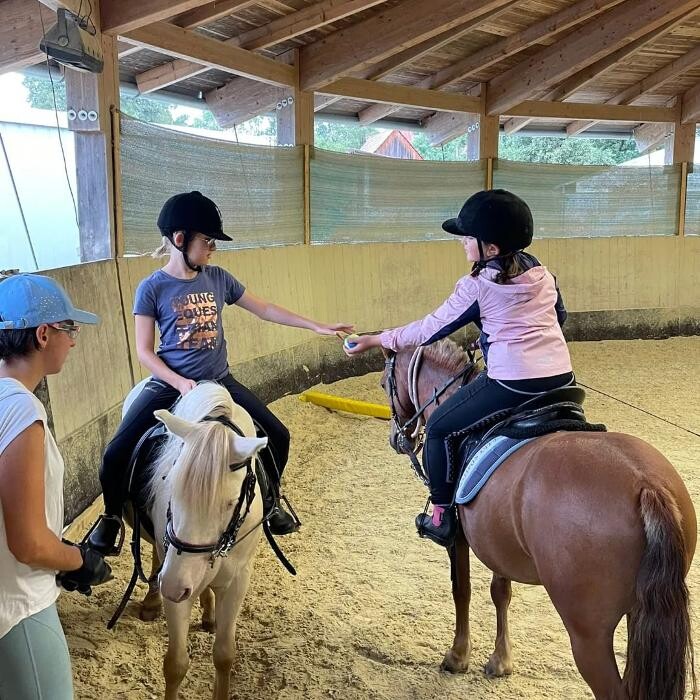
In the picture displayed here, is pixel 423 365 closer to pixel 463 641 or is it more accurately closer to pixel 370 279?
pixel 463 641

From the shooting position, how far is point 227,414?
2.49 m

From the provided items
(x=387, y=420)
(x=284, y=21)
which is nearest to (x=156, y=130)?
(x=284, y=21)

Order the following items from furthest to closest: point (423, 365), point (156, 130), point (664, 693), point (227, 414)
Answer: point (156, 130)
point (423, 365)
point (227, 414)
point (664, 693)

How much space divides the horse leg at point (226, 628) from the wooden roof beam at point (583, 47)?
7690mm

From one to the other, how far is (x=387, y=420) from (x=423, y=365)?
3453mm

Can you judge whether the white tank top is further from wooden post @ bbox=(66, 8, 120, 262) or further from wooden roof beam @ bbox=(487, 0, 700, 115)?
wooden roof beam @ bbox=(487, 0, 700, 115)

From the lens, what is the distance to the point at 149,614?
3262 millimetres

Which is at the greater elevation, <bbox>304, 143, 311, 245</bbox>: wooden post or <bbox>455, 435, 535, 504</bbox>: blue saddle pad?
<bbox>304, 143, 311, 245</bbox>: wooden post

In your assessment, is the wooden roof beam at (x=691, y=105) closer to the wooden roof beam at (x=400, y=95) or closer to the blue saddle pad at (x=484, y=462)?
the wooden roof beam at (x=400, y=95)

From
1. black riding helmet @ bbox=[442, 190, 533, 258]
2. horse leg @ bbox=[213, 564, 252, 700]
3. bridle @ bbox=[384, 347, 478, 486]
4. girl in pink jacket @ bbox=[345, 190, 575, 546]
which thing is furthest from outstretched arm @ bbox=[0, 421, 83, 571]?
bridle @ bbox=[384, 347, 478, 486]

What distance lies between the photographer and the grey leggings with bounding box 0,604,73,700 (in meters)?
Answer: 1.51

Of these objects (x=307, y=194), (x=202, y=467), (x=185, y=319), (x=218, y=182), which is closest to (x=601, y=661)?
(x=202, y=467)

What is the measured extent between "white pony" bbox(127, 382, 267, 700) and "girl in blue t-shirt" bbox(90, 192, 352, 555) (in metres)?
0.29

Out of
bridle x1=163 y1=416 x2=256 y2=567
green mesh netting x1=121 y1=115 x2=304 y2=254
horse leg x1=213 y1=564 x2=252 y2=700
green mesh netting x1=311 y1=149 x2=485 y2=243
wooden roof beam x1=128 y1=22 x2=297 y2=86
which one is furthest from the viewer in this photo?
green mesh netting x1=311 y1=149 x2=485 y2=243
